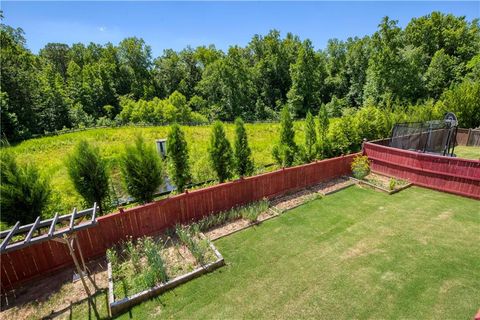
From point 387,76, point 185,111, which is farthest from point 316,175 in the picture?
point 185,111

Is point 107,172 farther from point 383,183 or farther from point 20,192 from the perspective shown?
point 383,183

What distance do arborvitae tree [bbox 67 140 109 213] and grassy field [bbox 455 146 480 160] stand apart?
16568 mm

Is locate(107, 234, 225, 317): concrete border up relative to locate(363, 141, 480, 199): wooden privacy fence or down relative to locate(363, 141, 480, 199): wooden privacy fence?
down

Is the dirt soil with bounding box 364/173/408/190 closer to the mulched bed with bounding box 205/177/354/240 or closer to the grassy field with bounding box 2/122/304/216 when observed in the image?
the mulched bed with bounding box 205/177/354/240

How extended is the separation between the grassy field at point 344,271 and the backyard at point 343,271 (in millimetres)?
19

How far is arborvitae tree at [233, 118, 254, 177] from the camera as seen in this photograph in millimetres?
9062

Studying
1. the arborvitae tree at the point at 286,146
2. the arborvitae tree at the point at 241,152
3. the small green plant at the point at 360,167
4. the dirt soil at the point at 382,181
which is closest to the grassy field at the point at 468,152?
the dirt soil at the point at 382,181

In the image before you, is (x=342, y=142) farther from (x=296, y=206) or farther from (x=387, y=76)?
(x=387, y=76)

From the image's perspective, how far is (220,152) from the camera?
341 inches

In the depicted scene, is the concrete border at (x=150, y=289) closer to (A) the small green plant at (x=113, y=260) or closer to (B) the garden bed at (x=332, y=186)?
(A) the small green plant at (x=113, y=260)

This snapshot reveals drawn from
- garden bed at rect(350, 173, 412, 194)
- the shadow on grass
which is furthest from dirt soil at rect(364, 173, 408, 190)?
the shadow on grass

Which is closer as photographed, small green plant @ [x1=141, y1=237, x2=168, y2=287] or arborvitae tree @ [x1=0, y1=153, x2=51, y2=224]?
small green plant @ [x1=141, y1=237, x2=168, y2=287]

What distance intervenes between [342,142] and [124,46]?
52.2m

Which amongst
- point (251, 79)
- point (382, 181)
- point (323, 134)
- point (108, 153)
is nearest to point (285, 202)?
point (382, 181)
